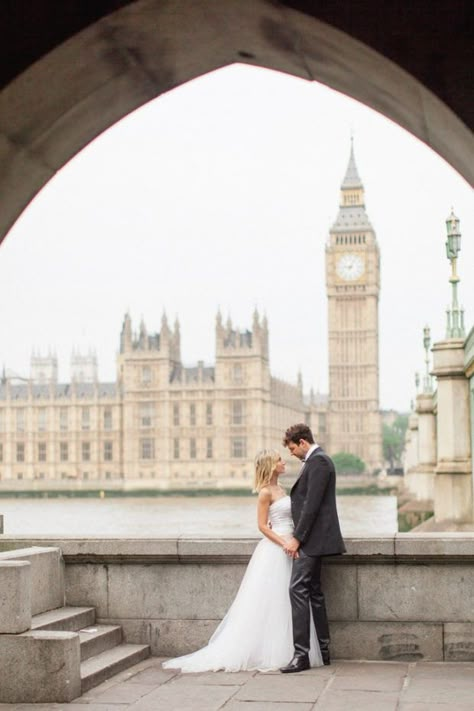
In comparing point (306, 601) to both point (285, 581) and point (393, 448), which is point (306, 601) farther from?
point (393, 448)

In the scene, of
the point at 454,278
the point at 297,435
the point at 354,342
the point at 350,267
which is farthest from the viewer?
the point at 350,267

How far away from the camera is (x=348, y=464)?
10888cm

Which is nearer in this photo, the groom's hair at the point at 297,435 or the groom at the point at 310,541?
the groom at the point at 310,541

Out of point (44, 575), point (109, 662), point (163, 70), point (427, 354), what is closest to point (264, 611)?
point (109, 662)

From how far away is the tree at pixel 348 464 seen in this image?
10756cm

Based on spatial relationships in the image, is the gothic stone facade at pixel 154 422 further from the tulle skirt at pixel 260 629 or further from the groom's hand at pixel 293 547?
the groom's hand at pixel 293 547

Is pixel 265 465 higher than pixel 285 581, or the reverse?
pixel 265 465

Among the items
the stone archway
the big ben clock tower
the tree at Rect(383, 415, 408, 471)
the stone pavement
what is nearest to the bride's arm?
the stone pavement

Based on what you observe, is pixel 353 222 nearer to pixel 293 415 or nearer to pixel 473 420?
pixel 293 415

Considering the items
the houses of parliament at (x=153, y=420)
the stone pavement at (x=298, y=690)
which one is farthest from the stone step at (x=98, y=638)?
the houses of parliament at (x=153, y=420)

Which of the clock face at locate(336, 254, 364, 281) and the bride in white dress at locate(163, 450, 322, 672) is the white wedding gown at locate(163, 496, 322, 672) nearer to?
the bride in white dress at locate(163, 450, 322, 672)

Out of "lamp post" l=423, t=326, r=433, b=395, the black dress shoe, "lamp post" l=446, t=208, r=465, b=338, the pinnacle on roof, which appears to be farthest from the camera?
the pinnacle on roof

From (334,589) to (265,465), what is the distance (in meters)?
0.83

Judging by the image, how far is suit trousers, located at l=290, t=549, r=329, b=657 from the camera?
5.50 metres
